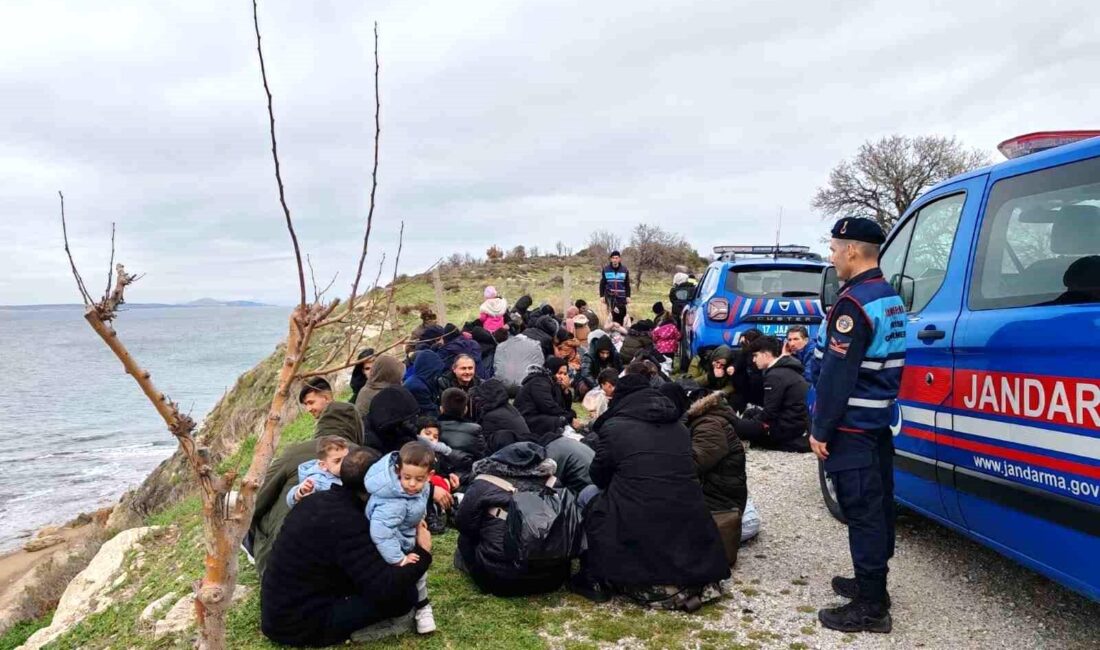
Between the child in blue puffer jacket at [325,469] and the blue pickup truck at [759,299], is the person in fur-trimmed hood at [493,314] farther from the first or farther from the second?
the child in blue puffer jacket at [325,469]

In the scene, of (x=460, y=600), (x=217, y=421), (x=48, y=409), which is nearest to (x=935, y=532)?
(x=460, y=600)

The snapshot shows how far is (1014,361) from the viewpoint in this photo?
298cm

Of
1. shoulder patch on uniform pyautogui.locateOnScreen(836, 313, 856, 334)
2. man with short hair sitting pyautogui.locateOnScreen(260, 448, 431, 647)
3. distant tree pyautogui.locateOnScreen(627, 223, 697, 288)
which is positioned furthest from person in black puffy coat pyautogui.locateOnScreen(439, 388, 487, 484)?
distant tree pyautogui.locateOnScreen(627, 223, 697, 288)

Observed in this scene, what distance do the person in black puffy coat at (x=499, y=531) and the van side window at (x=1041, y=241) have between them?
255 cm

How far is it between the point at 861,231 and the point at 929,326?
24.0 inches

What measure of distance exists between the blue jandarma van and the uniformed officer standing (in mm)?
274

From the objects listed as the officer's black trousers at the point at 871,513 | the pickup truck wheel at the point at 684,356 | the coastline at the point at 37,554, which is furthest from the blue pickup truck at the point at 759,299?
the coastline at the point at 37,554

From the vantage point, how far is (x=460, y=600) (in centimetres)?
429

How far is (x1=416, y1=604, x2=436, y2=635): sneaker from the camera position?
153 inches

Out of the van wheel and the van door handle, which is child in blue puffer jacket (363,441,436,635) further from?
the van wheel

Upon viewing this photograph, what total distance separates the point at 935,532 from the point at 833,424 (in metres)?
2.01

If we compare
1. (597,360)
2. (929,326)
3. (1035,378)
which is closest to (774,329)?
(597,360)

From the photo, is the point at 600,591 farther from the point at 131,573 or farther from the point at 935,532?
the point at 131,573

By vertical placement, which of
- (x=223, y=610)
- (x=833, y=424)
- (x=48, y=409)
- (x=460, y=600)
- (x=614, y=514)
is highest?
(x=833, y=424)
